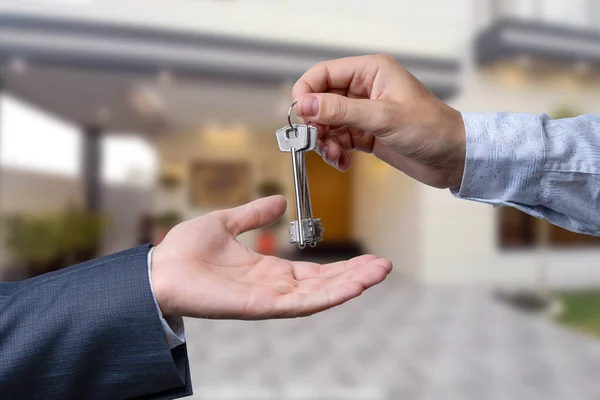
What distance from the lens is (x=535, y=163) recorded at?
65 centimetres

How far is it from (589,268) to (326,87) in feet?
16.4

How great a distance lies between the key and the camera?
2.16ft

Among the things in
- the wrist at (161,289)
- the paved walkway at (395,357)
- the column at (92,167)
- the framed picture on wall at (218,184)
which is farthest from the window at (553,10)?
the wrist at (161,289)

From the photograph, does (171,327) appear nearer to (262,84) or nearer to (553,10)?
(262,84)

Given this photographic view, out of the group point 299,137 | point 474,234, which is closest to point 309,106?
point 299,137

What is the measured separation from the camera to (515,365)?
2213 mm

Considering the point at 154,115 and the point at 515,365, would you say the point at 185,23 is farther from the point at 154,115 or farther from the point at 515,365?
the point at 515,365

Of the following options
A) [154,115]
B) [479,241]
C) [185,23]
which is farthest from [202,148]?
[479,241]

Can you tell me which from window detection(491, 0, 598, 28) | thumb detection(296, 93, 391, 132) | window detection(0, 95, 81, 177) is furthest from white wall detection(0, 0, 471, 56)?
thumb detection(296, 93, 391, 132)

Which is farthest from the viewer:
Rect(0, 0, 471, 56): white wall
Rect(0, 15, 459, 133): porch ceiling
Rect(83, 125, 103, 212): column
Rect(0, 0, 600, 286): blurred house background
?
Rect(83, 125, 103, 212): column

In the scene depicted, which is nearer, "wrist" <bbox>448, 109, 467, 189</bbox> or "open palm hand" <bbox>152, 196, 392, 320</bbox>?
"open palm hand" <bbox>152, 196, 392, 320</bbox>

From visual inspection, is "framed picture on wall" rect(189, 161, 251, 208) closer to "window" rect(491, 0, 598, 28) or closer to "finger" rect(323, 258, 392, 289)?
"window" rect(491, 0, 598, 28)

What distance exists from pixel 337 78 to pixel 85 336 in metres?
0.50

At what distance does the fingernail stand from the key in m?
0.02
